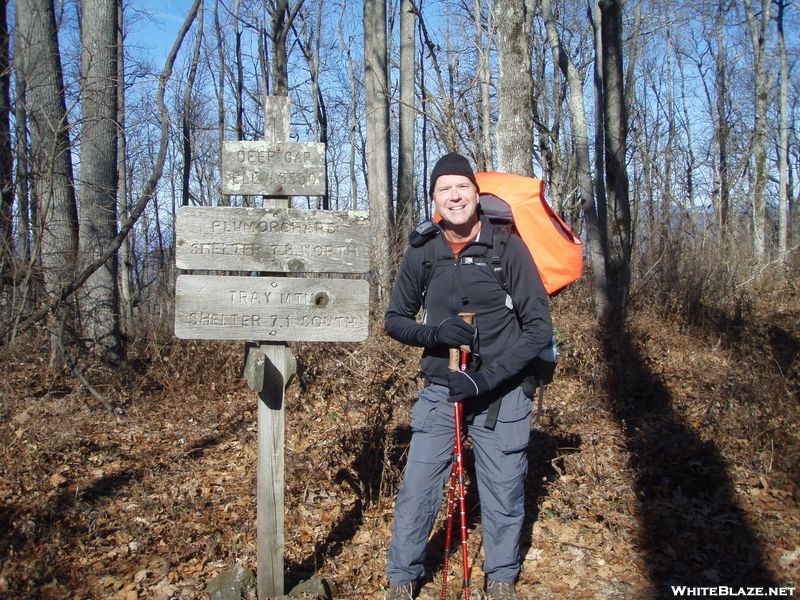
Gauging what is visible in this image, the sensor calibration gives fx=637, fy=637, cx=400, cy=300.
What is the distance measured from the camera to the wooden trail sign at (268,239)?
3070 mm

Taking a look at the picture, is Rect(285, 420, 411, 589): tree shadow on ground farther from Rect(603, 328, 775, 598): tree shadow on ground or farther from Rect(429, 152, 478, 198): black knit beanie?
Rect(429, 152, 478, 198): black knit beanie

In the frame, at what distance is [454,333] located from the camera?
121 inches

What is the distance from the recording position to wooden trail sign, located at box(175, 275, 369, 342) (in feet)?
10.2

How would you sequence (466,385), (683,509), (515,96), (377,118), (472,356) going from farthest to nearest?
(377,118) → (515,96) → (683,509) → (472,356) → (466,385)

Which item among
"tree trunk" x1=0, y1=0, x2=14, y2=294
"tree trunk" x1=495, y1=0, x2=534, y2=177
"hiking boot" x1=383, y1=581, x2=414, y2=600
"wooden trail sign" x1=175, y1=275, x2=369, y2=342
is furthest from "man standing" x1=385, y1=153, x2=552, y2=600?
"tree trunk" x1=0, y1=0, x2=14, y2=294

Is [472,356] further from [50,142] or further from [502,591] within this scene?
[50,142]

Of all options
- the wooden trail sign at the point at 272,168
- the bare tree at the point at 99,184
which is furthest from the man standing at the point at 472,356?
the bare tree at the point at 99,184

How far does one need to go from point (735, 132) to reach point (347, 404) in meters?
28.8

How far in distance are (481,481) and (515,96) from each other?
13.6ft

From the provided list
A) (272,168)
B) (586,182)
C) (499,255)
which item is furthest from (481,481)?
(586,182)

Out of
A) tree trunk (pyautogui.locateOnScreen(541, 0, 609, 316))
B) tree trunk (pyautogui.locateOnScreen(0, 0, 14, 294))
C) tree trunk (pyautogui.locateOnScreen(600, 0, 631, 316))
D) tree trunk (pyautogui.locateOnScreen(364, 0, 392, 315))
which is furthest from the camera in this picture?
tree trunk (pyautogui.locateOnScreen(364, 0, 392, 315))

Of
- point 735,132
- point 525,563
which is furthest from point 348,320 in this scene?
point 735,132

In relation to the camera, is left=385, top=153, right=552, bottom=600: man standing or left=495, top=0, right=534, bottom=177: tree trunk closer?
left=385, top=153, right=552, bottom=600: man standing

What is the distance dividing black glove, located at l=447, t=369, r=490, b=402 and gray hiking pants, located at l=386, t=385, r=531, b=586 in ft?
0.76
